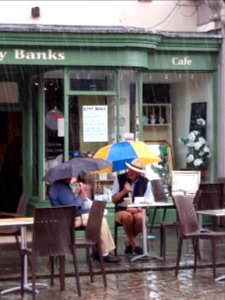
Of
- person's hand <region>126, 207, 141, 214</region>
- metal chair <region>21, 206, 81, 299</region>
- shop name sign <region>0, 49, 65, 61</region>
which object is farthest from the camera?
shop name sign <region>0, 49, 65, 61</region>

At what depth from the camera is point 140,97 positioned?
547 inches

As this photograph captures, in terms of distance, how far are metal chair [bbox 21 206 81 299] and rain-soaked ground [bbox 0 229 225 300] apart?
1.19 ft

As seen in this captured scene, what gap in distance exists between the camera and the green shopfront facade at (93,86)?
1336 centimetres

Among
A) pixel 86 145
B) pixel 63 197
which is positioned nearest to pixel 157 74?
pixel 86 145

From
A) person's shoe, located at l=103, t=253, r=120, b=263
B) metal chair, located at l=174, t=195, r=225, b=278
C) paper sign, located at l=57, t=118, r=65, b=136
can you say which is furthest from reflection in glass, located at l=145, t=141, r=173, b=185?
metal chair, located at l=174, t=195, r=225, b=278

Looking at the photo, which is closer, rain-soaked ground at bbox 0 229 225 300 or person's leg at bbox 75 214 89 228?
rain-soaked ground at bbox 0 229 225 300

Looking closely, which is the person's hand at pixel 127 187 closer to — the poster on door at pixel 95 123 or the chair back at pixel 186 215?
the chair back at pixel 186 215

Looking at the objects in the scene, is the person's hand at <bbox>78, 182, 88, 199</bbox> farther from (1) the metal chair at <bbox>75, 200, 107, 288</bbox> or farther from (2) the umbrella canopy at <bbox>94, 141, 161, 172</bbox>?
(1) the metal chair at <bbox>75, 200, 107, 288</bbox>

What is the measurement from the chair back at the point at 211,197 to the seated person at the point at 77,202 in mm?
1892

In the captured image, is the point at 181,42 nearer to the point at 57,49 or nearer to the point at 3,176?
the point at 57,49

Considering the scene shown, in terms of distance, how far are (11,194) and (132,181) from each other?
4.94 meters

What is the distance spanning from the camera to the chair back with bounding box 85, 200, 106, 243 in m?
9.48

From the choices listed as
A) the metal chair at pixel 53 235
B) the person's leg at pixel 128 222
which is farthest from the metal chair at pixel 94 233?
the person's leg at pixel 128 222

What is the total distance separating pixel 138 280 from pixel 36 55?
5.05 meters
